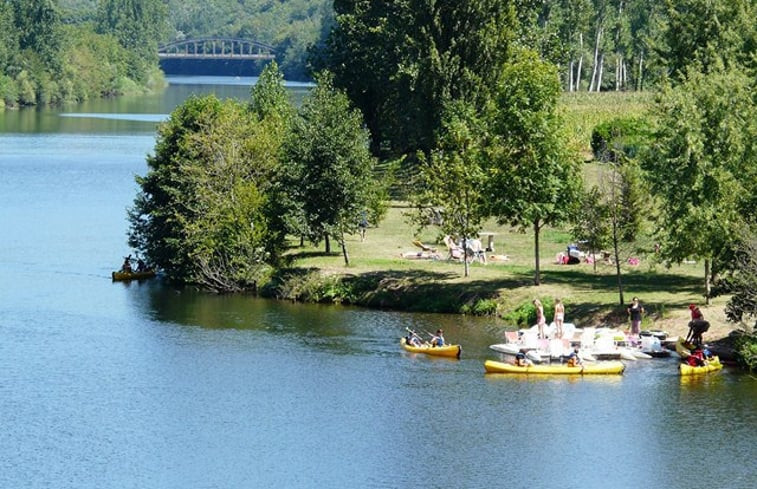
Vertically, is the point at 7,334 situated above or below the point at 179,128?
below

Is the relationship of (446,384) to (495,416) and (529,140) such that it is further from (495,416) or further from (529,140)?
(529,140)

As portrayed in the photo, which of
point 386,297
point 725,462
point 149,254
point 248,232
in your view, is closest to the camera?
point 725,462

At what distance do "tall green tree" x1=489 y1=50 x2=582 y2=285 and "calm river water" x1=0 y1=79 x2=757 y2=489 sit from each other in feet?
18.7

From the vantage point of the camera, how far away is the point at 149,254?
82.4 metres

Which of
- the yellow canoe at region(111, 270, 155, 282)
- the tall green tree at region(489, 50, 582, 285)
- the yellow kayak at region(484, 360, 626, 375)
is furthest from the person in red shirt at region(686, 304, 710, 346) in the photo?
the yellow canoe at region(111, 270, 155, 282)

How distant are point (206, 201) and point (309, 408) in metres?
26.0

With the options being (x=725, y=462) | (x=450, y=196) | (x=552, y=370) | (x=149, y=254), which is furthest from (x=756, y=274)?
(x=149, y=254)

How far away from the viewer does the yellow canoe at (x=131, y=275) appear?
80875 millimetres

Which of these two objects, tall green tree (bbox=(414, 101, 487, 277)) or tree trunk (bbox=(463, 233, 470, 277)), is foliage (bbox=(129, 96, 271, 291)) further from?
tree trunk (bbox=(463, 233, 470, 277))

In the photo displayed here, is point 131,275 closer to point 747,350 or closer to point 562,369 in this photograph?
point 562,369

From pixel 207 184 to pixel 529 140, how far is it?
1866cm

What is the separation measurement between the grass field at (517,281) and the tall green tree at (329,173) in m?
2.15

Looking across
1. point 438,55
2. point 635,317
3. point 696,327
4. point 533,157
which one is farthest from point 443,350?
point 438,55

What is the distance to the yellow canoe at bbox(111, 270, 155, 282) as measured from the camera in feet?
265
